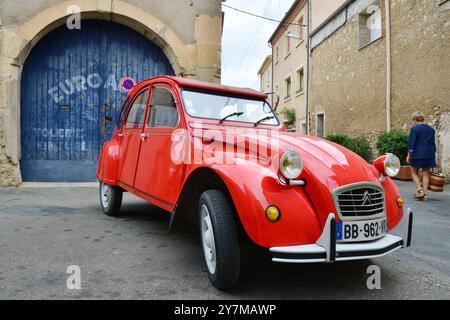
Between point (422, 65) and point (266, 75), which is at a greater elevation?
point (266, 75)

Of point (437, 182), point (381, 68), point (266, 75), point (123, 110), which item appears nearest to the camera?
point (123, 110)

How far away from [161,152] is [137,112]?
1.11 m

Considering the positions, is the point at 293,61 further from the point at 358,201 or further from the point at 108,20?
the point at 358,201

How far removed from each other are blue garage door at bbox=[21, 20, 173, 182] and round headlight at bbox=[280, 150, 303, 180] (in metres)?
6.25

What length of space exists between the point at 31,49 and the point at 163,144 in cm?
567

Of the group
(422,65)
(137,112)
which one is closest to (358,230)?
(137,112)

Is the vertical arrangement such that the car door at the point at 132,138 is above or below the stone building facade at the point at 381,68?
below

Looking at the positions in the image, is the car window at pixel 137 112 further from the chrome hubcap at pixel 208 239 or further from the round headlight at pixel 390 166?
the round headlight at pixel 390 166

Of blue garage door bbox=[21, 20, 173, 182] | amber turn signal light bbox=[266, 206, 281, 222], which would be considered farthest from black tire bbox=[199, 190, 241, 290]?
blue garage door bbox=[21, 20, 173, 182]

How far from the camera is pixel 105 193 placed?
5121 mm

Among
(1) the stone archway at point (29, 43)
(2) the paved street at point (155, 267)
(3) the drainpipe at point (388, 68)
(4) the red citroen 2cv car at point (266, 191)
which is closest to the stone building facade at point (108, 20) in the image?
(1) the stone archway at point (29, 43)

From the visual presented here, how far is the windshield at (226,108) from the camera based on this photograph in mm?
3621

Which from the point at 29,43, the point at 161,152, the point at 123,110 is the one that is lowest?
the point at 161,152

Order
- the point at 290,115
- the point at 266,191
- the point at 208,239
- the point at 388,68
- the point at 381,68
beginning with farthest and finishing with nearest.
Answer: the point at 290,115 < the point at 381,68 < the point at 388,68 < the point at 208,239 < the point at 266,191
